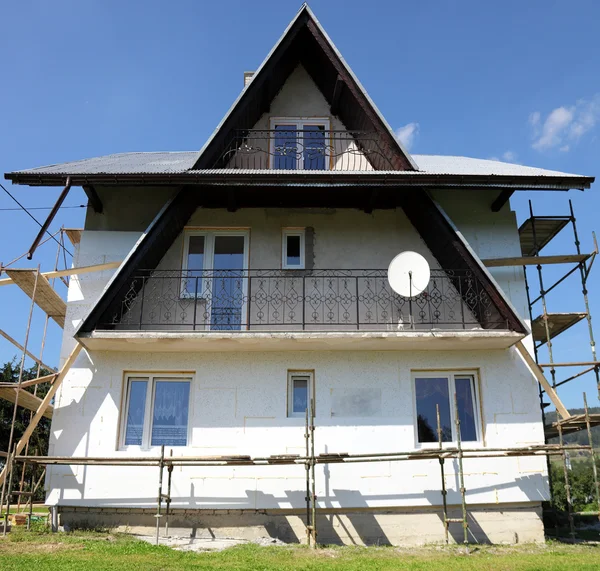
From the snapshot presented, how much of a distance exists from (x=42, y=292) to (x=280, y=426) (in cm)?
521

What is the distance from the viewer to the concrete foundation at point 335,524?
10914 millimetres

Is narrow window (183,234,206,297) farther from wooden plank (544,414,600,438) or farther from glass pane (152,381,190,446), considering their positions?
wooden plank (544,414,600,438)

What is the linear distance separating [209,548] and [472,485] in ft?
15.0

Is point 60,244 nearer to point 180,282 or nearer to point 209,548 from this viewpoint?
point 180,282

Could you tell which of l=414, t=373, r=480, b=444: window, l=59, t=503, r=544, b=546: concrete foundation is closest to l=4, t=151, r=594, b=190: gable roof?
l=414, t=373, r=480, b=444: window

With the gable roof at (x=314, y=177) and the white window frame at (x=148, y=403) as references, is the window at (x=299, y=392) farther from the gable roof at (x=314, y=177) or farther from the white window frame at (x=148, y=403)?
the gable roof at (x=314, y=177)

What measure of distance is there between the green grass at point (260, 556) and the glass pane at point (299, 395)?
2.48m

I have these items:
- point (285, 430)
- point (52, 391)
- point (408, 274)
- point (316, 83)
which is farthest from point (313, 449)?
point (316, 83)

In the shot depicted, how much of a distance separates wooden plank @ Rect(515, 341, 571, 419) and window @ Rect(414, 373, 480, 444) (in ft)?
3.32

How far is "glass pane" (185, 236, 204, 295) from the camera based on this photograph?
12727 millimetres

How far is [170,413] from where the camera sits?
11789 mm

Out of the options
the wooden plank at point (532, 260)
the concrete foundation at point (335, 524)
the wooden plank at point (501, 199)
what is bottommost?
the concrete foundation at point (335, 524)

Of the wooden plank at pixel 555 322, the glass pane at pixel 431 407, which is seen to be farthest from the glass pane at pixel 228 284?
the wooden plank at pixel 555 322

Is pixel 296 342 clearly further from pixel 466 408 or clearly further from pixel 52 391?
pixel 52 391
